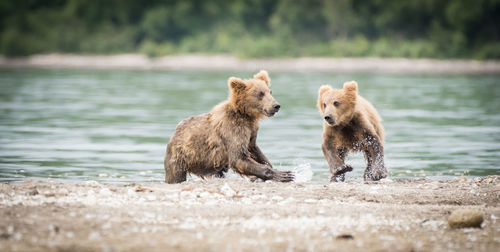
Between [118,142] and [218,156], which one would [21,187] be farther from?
[118,142]

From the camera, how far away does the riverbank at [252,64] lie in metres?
52.8

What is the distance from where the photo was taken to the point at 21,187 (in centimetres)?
705

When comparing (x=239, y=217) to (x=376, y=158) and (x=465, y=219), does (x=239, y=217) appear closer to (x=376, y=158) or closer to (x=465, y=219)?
(x=465, y=219)

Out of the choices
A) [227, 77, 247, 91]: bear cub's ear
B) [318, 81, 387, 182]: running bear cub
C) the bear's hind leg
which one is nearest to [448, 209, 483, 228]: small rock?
[318, 81, 387, 182]: running bear cub

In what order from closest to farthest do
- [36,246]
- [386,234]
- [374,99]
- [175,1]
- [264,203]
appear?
[36,246], [386,234], [264,203], [374,99], [175,1]

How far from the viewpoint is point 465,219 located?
5.71 meters

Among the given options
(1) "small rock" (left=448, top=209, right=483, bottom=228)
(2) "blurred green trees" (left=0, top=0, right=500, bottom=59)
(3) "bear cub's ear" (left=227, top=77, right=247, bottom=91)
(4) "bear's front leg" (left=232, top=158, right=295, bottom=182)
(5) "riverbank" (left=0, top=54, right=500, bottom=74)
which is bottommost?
(1) "small rock" (left=448, top=209, right=483, bottom=228)

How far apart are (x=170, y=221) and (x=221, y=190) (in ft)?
5.07

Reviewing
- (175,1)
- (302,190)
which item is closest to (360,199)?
(302,190)

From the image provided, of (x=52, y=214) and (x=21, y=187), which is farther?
(x=21, y=187)

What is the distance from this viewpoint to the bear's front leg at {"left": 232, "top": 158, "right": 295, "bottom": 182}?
810cm

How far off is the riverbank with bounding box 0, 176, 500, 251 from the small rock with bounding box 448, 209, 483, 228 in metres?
0.07

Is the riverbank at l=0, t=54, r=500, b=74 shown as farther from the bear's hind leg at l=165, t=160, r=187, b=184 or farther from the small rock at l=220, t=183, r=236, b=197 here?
the small rock at l=220, t=183, r=236, b=197

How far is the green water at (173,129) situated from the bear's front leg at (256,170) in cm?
182
